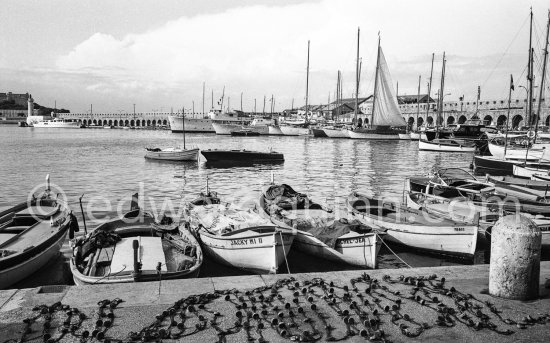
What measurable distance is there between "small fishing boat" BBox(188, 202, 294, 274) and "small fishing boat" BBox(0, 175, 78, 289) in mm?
4306

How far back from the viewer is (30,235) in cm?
1354

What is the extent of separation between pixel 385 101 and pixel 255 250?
236ft

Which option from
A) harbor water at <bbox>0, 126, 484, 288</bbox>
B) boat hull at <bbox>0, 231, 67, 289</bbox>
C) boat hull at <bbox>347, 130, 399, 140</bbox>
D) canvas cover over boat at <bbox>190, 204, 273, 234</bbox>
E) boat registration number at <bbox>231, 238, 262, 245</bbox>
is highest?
boat hull at <bbox>347, 130, 399, 140</bbox>

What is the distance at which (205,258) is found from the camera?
13750mm

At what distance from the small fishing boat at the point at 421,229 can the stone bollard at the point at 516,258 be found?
6128mm

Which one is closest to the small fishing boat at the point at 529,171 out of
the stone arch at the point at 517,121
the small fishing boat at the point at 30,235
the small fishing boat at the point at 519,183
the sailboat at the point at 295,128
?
the small fishing boat at the point at 519,183

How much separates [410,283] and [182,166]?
1471 inches

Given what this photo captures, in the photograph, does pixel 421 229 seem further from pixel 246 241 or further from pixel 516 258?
pixel 516 258

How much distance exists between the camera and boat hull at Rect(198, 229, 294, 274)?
1205 cm

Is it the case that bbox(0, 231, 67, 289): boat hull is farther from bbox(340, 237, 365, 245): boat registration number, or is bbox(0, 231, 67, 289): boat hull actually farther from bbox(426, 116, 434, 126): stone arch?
bbox(426, 116, 434, 126): stone arch

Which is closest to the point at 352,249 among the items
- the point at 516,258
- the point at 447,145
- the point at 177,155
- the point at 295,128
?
the point at 516,258

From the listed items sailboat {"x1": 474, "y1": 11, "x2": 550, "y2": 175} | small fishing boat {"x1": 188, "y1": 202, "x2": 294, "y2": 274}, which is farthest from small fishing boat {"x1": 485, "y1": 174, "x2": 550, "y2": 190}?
small fishing boat {"x1": 188, "y1": 202, "x2": 294, "y2": 274}

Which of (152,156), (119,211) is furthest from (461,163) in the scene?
(119,211)

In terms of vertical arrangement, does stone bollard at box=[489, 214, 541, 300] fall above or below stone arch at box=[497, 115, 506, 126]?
below
